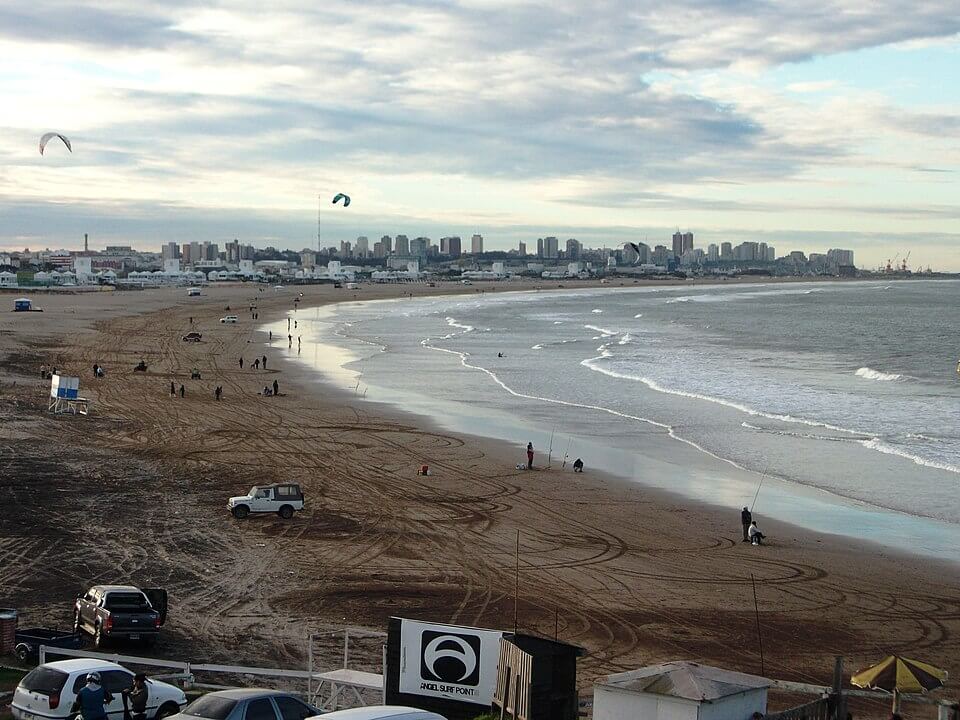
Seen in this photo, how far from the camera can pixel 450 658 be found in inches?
441

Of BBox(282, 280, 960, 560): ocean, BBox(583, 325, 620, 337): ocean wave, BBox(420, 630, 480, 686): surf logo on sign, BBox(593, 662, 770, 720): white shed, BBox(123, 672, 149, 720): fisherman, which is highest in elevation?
BBox(593, 662, 770, 720): white shed

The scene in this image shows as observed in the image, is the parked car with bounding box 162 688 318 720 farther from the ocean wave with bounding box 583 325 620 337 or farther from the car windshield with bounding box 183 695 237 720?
the ocean wave with bounding box 583 325 620 337

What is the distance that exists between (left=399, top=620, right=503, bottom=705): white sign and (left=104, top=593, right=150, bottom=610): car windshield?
567 cm

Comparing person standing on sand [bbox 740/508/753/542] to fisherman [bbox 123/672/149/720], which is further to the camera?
person standing on sand [bbox 740/508/753/542]

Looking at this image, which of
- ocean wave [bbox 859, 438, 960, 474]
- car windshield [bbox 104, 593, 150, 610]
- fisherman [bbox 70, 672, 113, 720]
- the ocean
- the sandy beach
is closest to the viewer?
fisherman [bbox 70, 672, 113, 720]

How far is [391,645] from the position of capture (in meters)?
11.3

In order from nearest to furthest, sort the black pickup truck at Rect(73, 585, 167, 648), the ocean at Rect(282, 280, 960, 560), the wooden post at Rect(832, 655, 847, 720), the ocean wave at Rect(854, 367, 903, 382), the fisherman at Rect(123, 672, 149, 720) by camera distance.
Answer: the wooden post at Rect(832, 655, 847, 720), the fisherman at Rect(123, 672, 149, 720), the black pickup truck at Rect(73, 585, 167, 648), the ocean at Rect(282, 280, 960, 560), the ocean wave at Rect(854, 367, 903, 382)

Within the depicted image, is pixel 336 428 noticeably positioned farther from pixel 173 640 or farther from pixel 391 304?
pixel 391 304

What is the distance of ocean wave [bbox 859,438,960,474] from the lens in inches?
1220

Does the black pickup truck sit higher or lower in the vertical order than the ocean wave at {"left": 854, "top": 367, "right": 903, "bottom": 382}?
higher

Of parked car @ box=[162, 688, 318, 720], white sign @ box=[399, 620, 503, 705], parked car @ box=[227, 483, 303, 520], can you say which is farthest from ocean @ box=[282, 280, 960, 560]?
parked car @ box=[162, 688, 318, 720]

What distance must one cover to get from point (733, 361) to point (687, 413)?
22.4 meters

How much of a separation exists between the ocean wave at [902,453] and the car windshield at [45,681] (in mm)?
25656

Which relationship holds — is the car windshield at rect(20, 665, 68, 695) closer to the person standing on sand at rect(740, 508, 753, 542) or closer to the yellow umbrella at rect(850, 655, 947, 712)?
the yellow umbrella at rect(850, 655, 947, 712)
